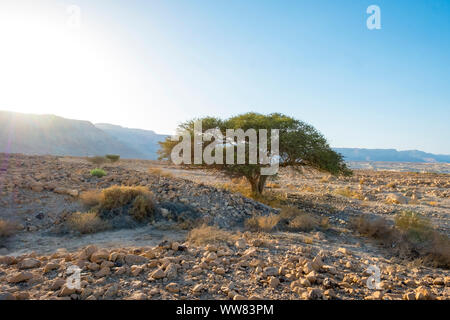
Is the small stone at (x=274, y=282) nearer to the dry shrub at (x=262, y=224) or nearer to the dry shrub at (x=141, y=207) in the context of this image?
the dry shrub at (x=262, y=224)

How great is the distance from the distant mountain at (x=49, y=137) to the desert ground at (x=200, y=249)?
5626 cm

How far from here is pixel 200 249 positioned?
4.44 meters

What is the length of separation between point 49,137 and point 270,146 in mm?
72095

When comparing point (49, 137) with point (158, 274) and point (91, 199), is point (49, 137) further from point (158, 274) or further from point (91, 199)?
point (158, 274)

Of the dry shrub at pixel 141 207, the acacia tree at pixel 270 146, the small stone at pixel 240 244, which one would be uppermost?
the acacia tree at pixel 270 146

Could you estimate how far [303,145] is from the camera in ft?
32.1

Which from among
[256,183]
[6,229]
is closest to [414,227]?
[256,183]

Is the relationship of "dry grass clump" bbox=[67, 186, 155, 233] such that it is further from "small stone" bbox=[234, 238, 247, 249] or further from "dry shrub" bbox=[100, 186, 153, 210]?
"small stone" bbox=[234, 238, 247, 249]

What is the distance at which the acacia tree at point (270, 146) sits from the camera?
960cm

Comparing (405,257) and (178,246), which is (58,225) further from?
(405,257)

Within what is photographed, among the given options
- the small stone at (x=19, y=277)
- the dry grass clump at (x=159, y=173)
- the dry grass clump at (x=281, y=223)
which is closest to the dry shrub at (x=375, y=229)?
the dry grass clump at (x=281, y=223)

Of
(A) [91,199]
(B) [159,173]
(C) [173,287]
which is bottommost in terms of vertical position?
(C) [173,287]
